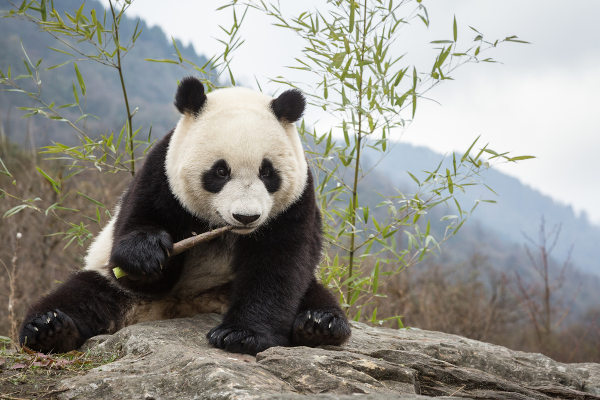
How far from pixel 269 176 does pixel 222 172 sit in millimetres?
255

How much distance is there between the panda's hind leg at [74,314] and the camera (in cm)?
301

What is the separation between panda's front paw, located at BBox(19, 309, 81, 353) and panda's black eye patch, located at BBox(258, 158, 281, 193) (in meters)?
1.26

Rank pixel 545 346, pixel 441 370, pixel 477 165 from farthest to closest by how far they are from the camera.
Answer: pixel 545 346 < pixel 477 165 < pixel 441 370

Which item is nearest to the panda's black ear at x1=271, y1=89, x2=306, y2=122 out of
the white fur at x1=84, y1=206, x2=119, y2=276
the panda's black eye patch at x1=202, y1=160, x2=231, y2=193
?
the panda's black eye patch at x1=202, y1=160, x2=231, y2=193

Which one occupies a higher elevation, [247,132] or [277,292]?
[247,132]

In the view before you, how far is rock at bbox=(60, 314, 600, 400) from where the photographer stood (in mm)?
2082

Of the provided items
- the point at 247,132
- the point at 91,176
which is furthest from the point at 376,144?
the point at 91,176

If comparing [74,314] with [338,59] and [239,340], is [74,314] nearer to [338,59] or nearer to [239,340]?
[239,340]

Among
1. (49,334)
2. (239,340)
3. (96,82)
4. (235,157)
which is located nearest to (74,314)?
(49,334)

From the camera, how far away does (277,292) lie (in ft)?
10.1

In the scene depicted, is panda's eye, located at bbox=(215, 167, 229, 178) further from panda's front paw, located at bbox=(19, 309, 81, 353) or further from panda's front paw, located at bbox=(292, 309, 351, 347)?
panda's front paw, located at bbox=(19, 309, 81, 353)

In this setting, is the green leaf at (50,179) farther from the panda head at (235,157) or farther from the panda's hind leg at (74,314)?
the panda head at (235,157)

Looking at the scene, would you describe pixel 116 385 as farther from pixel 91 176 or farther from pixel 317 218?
pixel 91 176

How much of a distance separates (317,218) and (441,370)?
50.7 inches
